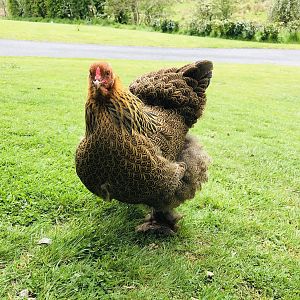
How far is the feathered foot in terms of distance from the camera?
11.3ft

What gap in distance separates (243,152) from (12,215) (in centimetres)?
347

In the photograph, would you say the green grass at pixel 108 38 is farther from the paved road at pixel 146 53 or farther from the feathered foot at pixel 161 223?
the feathered foot at pixel 161 223

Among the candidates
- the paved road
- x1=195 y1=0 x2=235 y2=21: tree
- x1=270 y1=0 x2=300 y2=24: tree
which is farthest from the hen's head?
x1=195 y1=0 x2=235 y2=21: tree

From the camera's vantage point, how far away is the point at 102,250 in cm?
312

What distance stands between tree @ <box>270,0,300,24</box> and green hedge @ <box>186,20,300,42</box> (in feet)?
4.19

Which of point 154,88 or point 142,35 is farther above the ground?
point 154,88

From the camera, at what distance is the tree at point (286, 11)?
28234 mm

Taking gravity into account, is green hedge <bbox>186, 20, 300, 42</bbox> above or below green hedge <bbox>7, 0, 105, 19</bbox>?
below

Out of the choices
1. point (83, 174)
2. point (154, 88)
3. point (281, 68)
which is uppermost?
point (154, 88)

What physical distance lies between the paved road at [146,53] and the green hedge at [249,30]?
13.6 ft

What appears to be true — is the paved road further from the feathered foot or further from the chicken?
the feathered foot

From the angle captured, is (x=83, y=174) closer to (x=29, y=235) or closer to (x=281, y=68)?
(x=29, y=235)

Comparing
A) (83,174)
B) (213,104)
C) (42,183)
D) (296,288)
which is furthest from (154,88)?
(213,104)

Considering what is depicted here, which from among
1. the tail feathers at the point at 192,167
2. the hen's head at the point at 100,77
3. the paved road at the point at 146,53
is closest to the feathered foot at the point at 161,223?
the tail feathers at the point at 192,167
